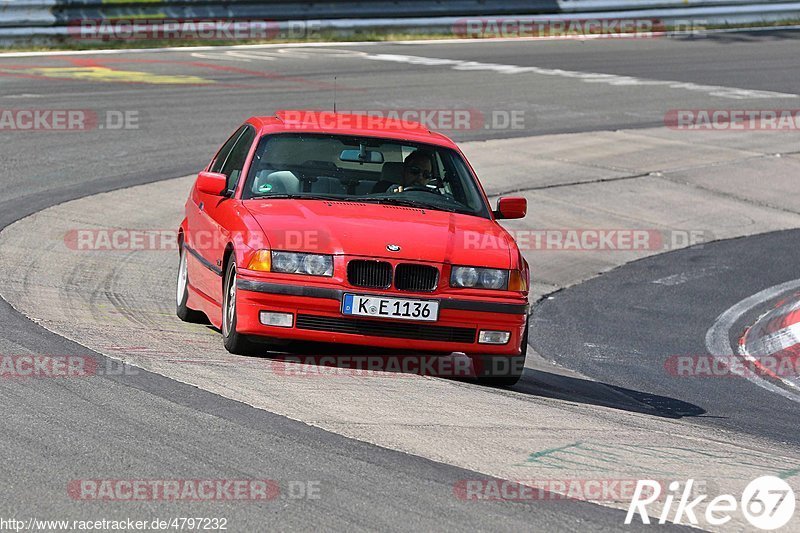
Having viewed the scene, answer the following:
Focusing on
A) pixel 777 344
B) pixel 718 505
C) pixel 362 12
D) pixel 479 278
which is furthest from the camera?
pixel 362 12

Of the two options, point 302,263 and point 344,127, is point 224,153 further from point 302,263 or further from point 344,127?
point 302,263

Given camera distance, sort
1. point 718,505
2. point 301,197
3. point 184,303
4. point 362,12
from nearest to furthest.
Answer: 1. point 718,505
2. point 301,197
3. point 184,303
4. point 362,12

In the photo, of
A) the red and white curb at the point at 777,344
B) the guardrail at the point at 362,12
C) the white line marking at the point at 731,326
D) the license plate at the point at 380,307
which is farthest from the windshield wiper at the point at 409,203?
the guardrail at the point at 362,12

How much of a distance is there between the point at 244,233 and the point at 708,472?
127 inches

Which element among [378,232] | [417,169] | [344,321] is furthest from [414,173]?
[344,321]

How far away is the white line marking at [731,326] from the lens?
32.2 feet

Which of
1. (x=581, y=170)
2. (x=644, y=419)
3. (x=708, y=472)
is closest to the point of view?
(x=708, y=472)

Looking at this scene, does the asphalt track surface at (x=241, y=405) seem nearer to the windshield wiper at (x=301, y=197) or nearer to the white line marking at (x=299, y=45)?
the white line marking at (x=299, y=45)

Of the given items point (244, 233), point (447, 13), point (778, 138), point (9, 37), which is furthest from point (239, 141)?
point (447, 13)

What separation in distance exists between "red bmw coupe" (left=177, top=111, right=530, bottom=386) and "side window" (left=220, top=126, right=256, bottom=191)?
3 centimetres

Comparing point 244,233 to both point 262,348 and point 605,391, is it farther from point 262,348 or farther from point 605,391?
point 605,391

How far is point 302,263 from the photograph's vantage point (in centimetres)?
768

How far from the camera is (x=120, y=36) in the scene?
2761 cm

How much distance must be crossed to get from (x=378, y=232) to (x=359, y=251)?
27 cm
